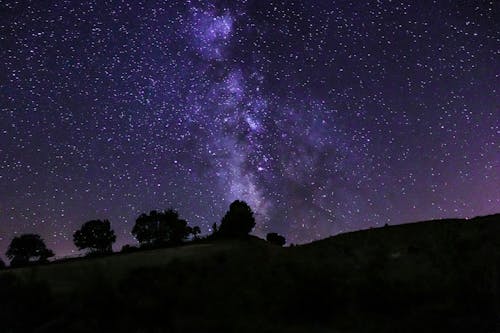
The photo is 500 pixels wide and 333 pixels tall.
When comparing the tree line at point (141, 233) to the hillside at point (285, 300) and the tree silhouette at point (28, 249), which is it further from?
the hillside at point (285, 300)

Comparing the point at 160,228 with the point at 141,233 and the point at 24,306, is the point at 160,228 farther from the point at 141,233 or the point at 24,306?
the point at 24,306

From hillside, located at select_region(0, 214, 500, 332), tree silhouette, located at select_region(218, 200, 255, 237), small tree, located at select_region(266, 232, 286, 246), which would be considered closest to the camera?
hillside, located at select_region(0, 214, 500, 332)

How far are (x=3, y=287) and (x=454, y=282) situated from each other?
21.4 meters

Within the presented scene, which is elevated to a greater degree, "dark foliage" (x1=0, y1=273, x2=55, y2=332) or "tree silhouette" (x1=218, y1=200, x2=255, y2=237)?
"tree silhouette" (x1=218, y1=200, x2=255, y2=237)

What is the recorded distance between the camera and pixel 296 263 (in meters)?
25.1

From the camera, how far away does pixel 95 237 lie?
80.6m

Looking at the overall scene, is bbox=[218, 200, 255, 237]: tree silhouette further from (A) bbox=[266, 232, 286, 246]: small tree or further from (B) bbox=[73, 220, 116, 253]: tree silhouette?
(B) bbox=[73, 220, 116, 253]: tree silhouette

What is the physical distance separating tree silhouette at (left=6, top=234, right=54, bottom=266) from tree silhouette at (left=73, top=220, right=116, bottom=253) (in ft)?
22.0

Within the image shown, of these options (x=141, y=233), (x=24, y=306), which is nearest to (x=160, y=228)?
(x=141, y=233)

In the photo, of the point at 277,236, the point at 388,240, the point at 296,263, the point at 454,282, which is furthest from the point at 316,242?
the point at 277,236

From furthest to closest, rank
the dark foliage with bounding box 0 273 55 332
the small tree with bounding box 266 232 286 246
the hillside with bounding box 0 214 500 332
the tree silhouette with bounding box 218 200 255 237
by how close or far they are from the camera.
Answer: the small tree with bounding box 266 232 286 246
the tree silhouette with bounding box 218 200 255 237
the dark foliage with bounding box 0 273 55 332
the hillside with bounding box 0 214 500 332

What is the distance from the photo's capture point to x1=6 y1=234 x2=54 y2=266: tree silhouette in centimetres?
7994

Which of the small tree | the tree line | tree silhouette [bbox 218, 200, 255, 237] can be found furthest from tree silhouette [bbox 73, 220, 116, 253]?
the small tree

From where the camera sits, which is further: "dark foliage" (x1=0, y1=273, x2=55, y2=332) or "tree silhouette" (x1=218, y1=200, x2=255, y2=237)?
"tree silhouette" (x1=218, y1=200, x2=255, y2=237)
